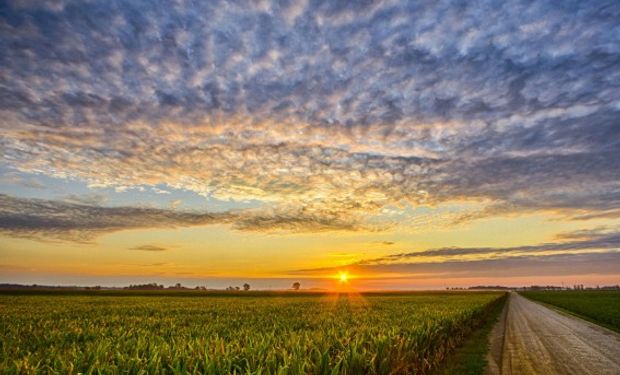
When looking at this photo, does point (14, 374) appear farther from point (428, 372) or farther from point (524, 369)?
point (524, 369)

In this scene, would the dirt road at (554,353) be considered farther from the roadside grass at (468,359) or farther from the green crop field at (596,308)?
the green crop field at (596,308)

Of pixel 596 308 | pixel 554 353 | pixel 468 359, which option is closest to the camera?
pixel 468 359

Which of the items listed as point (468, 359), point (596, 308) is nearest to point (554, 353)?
point (468, 359)

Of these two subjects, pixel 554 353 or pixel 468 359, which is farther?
pixel 554 353

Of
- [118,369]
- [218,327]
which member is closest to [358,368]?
[118,369]

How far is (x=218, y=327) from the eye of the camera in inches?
669

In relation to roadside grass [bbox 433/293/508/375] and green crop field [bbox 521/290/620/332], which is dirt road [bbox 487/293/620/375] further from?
green crop field [bbox 521/290/620/332]

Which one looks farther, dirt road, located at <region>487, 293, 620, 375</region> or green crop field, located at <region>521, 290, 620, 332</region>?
green crop field, located at <region>521, 290, 620, 332</region>

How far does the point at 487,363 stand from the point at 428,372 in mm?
3496

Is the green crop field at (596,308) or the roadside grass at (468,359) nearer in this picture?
the roadside grass at (468,359)

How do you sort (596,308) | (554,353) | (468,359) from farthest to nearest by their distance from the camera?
(596,308)
(554,353)
(468,359)

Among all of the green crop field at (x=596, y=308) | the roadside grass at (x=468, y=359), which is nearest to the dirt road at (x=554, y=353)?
the roadside grass at (x=468, y=359)

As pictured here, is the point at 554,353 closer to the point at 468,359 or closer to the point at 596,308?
the point at 468,359

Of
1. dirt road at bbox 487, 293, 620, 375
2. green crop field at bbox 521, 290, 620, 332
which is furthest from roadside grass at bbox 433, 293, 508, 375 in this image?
green crop field at bbox 521, 290, 620, 332
